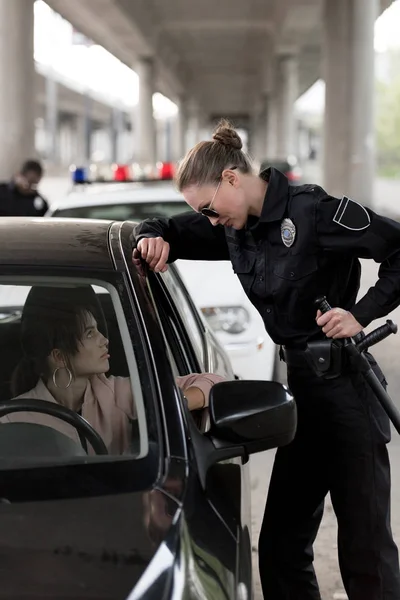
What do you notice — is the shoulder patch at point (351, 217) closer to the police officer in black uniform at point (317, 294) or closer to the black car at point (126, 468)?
the police officer in black uniform at point (317, 294)

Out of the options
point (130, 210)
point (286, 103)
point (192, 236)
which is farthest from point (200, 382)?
point (286, 103)

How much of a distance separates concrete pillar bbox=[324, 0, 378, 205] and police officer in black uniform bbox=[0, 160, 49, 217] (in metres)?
14.3

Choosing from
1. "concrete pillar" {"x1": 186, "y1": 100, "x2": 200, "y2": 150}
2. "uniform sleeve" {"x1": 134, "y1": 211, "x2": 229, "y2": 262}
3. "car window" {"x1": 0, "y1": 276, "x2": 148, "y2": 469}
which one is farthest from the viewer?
"concrete pillar" {"x1": 186, "y1": 100, "x2": 200, "y2": 150}

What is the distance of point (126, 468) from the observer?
2.18 metres

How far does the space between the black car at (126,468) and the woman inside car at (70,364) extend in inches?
1.0

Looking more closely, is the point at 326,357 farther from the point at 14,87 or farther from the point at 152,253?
the point at 14,87

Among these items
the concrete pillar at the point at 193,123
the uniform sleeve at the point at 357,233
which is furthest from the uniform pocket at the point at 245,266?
the concrete pillar at the point at 193,123

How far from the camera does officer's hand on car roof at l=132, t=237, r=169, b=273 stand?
284 cm

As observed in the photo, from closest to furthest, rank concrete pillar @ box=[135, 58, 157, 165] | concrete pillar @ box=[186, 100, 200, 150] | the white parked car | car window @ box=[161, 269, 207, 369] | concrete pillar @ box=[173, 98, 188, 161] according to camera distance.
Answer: car window @ box=[161, 269, 207, 369], the white parked car, concrete pillar @ box=[135, 58, 157, 165], concrete pillar @ box=[173, 98, 188, 161], concrete pillar @ box=[186, 100, 200, 150]

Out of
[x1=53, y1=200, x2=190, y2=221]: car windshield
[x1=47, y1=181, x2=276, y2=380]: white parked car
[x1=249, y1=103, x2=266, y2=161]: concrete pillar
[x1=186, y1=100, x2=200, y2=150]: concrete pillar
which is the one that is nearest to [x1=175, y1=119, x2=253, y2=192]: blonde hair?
[x1=47, y1=181, x2=276, y2=380]: white parked car

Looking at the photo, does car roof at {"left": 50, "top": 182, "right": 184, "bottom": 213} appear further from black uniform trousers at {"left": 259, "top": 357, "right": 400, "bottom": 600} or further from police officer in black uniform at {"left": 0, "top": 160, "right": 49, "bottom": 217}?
black uniform trousers at {"left": 259, "top": 357, "right": 400, "bottom": 600}

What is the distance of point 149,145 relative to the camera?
1879 inches

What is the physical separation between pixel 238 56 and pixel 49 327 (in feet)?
152

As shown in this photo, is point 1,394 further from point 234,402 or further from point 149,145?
point 149,145
